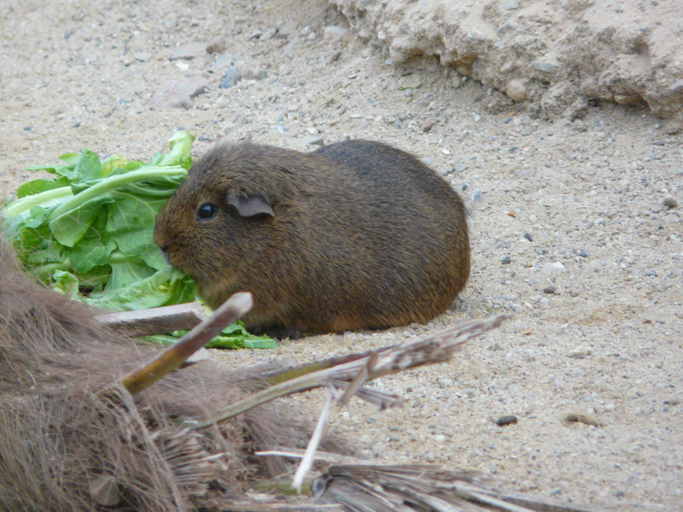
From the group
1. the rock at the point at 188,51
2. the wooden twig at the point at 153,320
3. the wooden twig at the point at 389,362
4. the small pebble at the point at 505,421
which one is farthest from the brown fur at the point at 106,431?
the rock at the point at 188,51

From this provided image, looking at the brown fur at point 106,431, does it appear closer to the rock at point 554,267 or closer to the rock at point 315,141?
the rock at point 554,267

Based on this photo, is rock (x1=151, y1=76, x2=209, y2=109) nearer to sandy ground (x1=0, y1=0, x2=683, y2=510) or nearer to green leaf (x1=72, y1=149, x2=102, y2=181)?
sandy ground (x1=0, y1=0, x2=683, y2=510)

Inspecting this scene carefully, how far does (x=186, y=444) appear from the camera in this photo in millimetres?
2729

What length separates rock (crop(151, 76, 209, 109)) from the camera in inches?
309

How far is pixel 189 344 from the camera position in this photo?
2.58 metres

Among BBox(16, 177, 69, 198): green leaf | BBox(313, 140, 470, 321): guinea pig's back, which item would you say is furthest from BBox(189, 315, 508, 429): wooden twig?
BBox(16, 177, 69, 198): green leaf

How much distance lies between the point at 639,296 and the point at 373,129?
273cm

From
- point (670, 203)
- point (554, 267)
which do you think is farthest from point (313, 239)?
point (670, 203)

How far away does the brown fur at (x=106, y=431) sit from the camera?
106 inches

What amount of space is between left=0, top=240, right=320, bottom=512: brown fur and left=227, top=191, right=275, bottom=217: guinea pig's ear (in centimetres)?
185

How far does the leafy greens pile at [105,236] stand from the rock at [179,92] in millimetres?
2623

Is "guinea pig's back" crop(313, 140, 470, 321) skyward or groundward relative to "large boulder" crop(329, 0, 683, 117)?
groundward

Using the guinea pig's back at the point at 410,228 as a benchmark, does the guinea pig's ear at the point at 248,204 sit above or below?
above

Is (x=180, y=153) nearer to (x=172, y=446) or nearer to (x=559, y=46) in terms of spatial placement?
(x=559, y=46)
